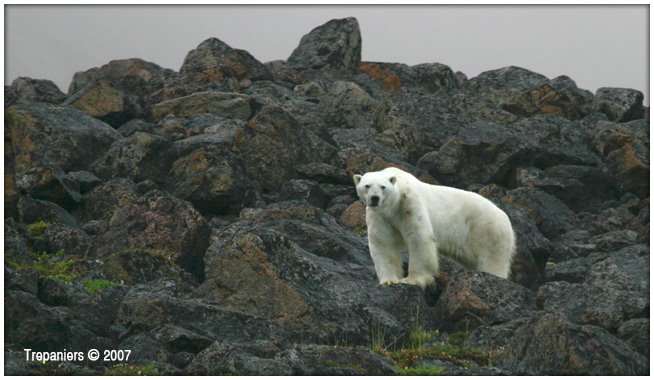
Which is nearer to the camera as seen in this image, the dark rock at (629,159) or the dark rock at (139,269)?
the dark rock at (139,269)

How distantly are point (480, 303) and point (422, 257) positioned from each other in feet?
8.09

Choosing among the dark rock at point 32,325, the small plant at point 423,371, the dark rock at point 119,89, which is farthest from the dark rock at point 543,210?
the dark rock at point 119,89

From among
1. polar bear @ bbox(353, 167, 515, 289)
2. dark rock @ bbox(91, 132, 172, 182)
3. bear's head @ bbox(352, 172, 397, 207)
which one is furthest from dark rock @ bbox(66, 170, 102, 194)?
bear's head @ bbox(352, 172, 397, 207)

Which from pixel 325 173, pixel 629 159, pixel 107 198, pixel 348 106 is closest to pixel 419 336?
pixel 107 198

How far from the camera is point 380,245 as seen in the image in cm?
2350

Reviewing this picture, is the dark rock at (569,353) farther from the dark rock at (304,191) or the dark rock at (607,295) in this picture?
the dark rock at (304,191)

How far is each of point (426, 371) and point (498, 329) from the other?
2.29 m

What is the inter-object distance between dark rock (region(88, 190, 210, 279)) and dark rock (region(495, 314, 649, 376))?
10322 mm

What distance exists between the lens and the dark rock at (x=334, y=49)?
59.6m

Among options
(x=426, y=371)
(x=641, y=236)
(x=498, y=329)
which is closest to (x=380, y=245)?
(x=498, y=329)

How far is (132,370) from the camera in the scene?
1761 cm

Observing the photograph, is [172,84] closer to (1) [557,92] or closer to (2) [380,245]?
(1) [557,92]

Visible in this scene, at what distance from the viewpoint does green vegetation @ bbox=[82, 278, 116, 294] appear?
76.5 ft

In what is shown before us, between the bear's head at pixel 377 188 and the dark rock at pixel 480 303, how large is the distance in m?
2.08
